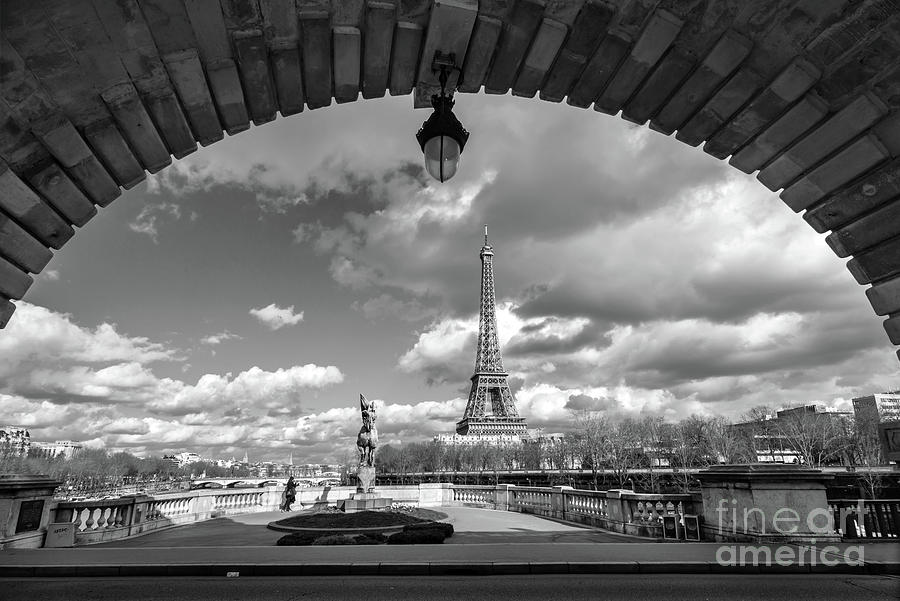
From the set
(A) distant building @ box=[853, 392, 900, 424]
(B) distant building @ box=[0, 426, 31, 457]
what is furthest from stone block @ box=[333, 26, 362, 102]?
(B) distant building @ box=[0, 426, 31, 457]

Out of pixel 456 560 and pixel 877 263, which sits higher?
pixel 877 263

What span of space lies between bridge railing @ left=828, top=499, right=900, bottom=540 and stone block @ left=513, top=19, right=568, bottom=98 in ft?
44.2

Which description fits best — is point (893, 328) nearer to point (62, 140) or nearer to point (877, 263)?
point (877, 263)

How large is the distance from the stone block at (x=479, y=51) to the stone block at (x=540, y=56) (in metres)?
Answer: 0.43

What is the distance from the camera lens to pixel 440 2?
17.7ft

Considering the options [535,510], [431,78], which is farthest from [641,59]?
[535,510]

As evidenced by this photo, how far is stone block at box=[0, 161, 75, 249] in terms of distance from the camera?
5324mm

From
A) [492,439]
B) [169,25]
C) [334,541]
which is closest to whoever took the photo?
[169,25]

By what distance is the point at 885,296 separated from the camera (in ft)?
19.9

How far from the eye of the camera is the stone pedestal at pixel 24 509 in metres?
13.4

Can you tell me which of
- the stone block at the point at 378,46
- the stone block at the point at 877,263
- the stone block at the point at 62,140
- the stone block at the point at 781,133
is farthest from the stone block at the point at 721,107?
the stone block at the point at 62,140

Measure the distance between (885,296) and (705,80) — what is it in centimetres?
327

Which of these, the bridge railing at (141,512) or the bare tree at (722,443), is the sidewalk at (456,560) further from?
the bare tree at (722,443)

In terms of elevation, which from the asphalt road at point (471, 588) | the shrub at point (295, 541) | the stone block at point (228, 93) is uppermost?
the stone block at point (228, 93)
